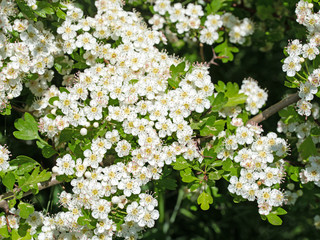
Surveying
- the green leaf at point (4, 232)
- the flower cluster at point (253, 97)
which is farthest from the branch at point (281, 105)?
the green leaf at point (4, 232)

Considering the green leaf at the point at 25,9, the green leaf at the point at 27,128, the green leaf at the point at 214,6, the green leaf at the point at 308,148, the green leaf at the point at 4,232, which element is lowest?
the green leaf at the point at 4,232

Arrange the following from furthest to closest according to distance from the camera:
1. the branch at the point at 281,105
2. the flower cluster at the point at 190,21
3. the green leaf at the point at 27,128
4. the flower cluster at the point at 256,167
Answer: the flower cluster at the point at 190,21
the branch at the point at 281,105
the green leaf at the point at 27,128
the flower cluster at the point at 256,167

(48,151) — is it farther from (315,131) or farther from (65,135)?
(315,131)

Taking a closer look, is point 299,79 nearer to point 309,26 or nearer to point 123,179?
point 309,26

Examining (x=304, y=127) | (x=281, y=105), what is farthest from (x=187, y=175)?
(x=304, y=127)

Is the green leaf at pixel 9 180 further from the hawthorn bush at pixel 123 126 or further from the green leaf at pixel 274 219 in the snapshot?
the green leaf at pixel 274 219

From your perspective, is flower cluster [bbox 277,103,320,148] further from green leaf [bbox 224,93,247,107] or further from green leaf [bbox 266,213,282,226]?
green leaf [bbox 266,213,282,226]

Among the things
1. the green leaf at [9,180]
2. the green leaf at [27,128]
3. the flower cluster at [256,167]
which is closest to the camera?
the green leaf at [9,180]
